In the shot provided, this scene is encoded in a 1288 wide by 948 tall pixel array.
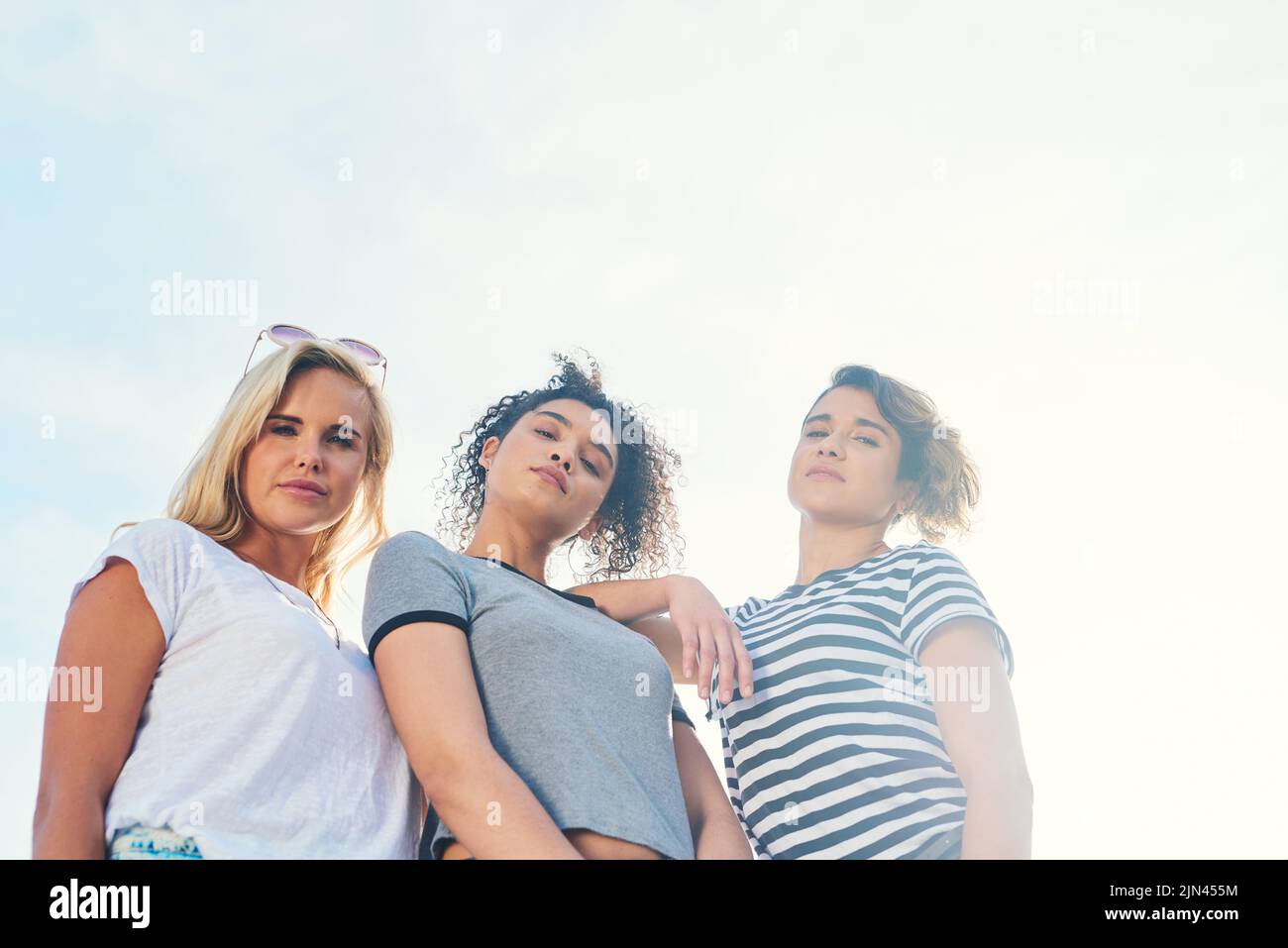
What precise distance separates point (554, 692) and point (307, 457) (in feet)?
4.71

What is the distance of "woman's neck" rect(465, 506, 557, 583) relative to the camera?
5.06 meters

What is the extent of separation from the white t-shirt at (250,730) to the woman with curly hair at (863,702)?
51.4 inches

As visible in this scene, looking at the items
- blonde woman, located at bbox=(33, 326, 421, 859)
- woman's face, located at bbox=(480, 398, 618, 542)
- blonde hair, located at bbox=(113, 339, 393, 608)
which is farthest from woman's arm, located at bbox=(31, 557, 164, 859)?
woman's face, located at bbox=(480, 398, 618, 542)

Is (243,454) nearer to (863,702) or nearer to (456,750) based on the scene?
(456,750)

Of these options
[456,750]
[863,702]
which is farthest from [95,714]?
[863,702]

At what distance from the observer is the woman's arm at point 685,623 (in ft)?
15.2

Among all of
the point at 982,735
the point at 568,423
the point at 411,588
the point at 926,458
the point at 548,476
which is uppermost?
the point at 568,423

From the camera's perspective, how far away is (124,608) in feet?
12.6

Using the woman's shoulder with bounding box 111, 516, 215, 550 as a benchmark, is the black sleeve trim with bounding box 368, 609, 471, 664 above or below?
below

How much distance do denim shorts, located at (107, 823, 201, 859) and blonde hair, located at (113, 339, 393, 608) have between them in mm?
1335

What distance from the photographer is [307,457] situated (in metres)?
4.70

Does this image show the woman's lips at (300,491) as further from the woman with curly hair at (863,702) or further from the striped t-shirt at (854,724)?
the striped t-shirt at (854,724)

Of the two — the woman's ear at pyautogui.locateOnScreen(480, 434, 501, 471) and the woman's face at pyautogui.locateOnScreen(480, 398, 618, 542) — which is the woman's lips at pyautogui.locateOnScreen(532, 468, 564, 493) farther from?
the woman's ear at pyautogui.locateOnScreen(480, 434, 501, 471)
